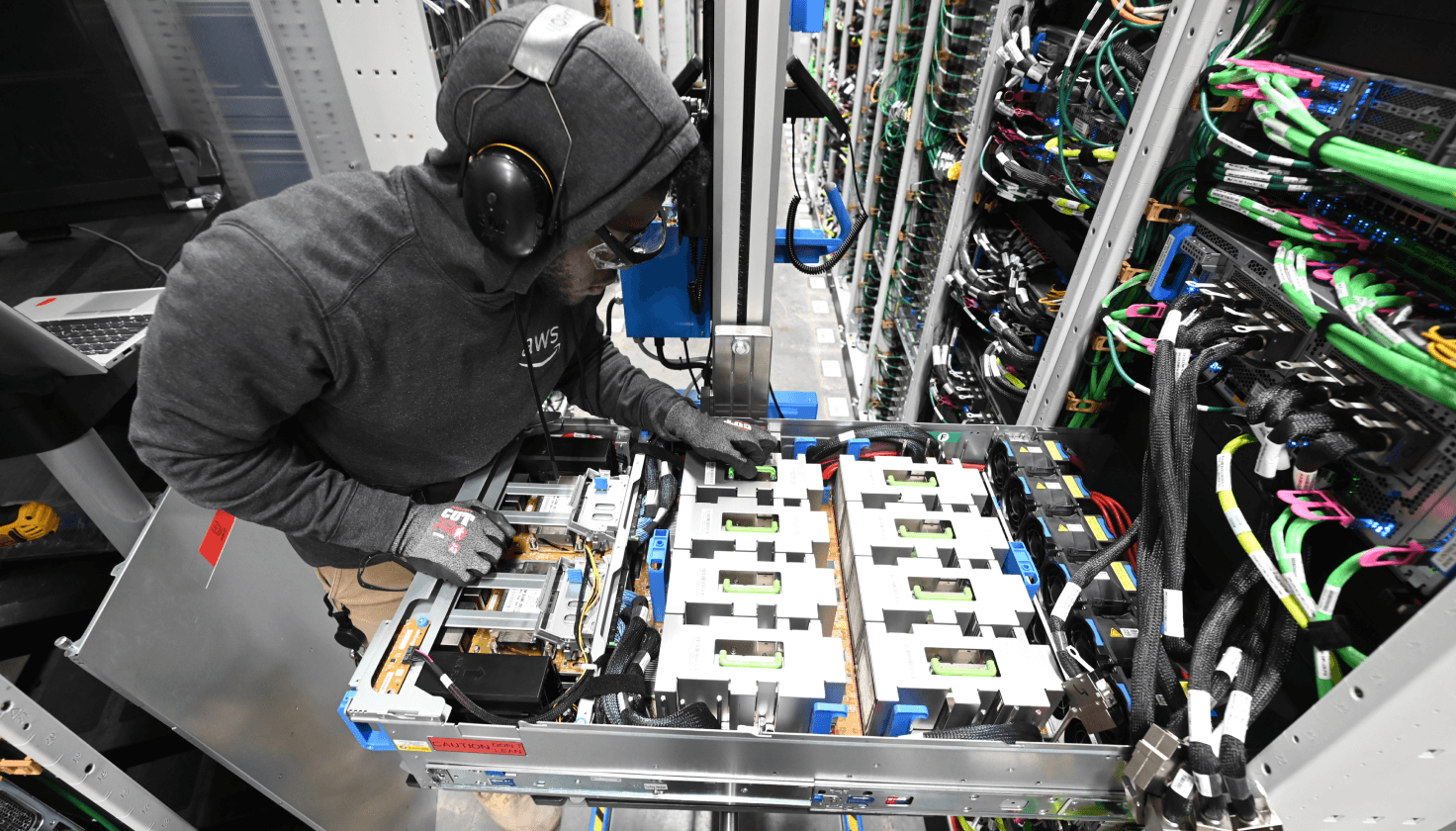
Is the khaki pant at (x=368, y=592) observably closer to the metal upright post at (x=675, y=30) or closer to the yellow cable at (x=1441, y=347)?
the yellow cable at (x=1441, y=347)

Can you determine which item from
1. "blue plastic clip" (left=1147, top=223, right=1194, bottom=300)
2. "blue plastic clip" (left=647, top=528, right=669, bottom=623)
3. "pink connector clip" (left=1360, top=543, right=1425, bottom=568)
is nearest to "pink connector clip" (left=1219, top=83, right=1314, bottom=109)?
"blue plastic clip" (left=1147, top=223, right=1194, bottom=300)

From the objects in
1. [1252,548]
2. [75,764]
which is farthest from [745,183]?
[75,764]

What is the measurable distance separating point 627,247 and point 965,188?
164cm

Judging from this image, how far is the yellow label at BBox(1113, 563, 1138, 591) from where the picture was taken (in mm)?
1218

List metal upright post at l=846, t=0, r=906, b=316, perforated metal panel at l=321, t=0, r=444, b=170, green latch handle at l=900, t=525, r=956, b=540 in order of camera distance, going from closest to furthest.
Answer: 1. green latch handle at l=900, t=525, r=956, b=540
2. perforated metal panel at l=321, t=0, r=444, b=170
3. metal upright post at l=846, t=0, r=906, b=316

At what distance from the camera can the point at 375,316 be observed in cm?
106

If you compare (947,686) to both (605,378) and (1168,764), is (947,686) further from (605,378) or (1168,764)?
(605,378)

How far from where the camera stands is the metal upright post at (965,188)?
206cm

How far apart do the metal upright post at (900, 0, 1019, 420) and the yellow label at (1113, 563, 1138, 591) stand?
144 centimetres

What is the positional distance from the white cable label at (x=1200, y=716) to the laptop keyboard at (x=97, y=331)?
97.8 inches

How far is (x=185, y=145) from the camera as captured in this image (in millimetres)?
2242

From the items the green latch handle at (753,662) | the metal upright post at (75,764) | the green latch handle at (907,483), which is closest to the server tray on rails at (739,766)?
the green latch handle at (753,662)

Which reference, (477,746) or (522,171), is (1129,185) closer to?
(522,171)

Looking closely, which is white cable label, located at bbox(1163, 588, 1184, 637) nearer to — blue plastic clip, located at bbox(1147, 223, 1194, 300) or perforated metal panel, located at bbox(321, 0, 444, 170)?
blue plastic clip, located at bbox(1147, 223, 1194, 300)
